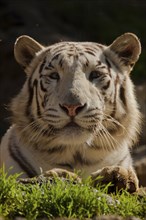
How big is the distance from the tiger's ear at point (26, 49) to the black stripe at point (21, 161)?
0.72m

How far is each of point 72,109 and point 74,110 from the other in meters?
0.02

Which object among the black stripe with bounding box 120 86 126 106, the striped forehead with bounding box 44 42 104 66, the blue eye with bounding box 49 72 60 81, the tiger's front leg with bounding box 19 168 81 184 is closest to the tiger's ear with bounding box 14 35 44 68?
the striped forehead with bounding box 44 42 104 66

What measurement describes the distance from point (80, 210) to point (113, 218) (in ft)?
1.01

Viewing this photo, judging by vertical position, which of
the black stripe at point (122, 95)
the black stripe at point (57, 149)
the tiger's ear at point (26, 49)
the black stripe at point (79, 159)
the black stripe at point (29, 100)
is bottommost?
the black stripe at point (79, 159)

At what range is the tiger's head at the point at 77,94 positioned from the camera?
17.5 feet

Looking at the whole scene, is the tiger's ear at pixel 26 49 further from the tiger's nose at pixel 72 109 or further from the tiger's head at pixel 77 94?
the tiger's nose at pixel 72 109

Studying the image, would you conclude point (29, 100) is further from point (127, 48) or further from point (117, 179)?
point (117, 179)

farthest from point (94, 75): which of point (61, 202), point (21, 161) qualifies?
point (61, 202)

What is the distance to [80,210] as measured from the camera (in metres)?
4.09

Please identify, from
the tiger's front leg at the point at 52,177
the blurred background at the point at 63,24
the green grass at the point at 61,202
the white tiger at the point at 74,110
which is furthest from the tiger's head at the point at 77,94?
the blurred background at the point at 63,24

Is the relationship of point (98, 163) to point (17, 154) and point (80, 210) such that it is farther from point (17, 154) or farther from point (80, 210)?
point (80, 210)

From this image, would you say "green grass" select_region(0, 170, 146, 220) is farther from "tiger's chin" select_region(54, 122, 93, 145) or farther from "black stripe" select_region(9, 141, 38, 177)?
"black stripe" select_region(9, 141, 38, 177)

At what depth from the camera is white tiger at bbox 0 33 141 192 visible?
5.37 meters

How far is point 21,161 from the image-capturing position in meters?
5.82
